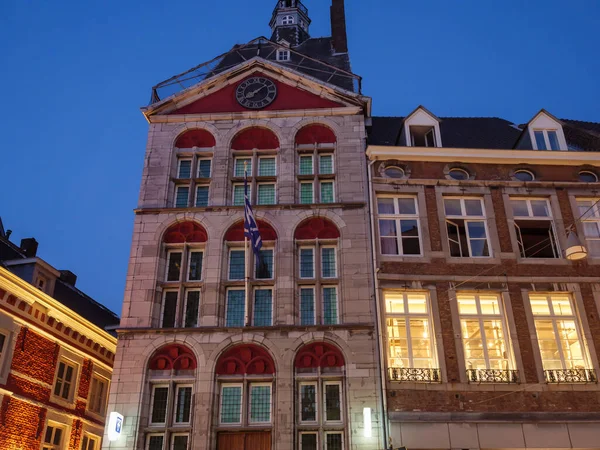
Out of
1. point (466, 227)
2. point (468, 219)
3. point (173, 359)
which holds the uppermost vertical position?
point (468, 219)

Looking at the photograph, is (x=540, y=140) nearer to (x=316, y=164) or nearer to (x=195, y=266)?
(x=316, y=164)

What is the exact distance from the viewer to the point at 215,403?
17.6 meters

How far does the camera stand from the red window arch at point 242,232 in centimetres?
2008

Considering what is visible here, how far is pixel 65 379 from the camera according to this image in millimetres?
22859

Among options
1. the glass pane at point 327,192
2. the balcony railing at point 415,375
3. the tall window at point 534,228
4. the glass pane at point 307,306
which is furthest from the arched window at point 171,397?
the tall window at point 534,228

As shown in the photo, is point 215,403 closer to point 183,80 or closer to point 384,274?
point 384,274

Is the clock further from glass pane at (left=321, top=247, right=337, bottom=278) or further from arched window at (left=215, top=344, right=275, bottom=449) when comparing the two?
arched window at (left=215, top=344, right=275, bottom=449)

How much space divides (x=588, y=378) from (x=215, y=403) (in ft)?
34.2

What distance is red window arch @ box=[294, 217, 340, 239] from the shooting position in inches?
790

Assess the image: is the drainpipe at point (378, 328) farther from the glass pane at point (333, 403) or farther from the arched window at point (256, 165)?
the arched window at point (256, 165)

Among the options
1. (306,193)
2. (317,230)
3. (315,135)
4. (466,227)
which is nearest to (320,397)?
(317,230)

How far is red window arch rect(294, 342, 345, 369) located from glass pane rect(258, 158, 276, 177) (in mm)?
6235

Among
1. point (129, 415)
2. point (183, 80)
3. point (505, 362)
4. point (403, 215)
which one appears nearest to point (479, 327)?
point (505, 362)

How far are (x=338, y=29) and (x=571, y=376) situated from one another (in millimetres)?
17789
